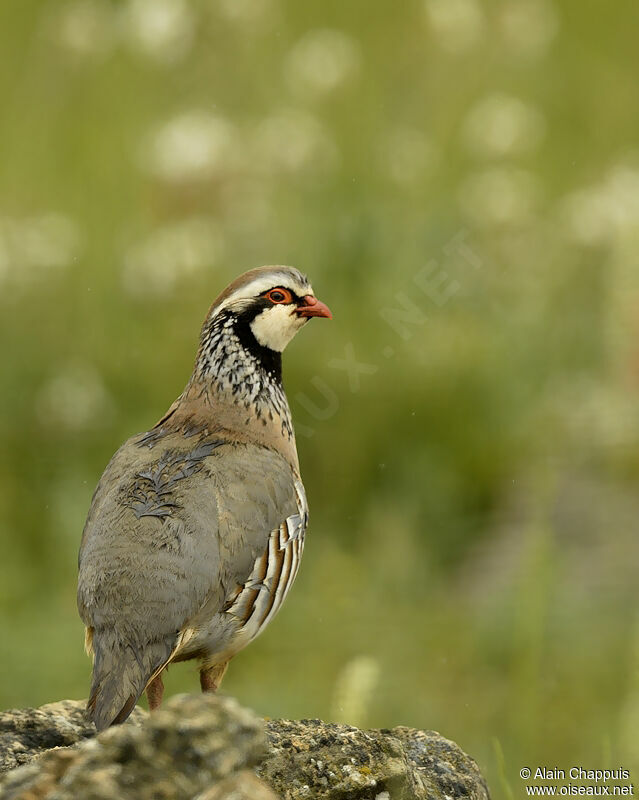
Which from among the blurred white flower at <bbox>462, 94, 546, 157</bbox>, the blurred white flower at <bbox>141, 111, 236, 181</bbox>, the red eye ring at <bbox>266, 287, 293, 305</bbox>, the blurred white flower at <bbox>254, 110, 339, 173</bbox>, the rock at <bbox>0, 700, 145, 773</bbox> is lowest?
the rock at <bbox>0, 700, 145, 773</bbox>

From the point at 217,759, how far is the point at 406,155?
6235mm

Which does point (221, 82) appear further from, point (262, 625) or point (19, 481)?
point (262, 625)

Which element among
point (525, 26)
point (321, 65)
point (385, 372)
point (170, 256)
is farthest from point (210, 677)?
point (525, 26)

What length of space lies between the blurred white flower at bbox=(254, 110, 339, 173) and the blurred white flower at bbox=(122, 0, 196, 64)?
0.76m

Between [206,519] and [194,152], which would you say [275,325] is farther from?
[194,152]

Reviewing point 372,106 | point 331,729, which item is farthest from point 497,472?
point 331,729

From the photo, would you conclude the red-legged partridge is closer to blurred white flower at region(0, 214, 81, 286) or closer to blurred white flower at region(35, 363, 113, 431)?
blurred white flower at region(35, 363, 113, 431)

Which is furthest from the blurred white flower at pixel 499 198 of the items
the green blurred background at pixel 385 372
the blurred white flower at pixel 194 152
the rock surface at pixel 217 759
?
the rock surface at pixel 217 759

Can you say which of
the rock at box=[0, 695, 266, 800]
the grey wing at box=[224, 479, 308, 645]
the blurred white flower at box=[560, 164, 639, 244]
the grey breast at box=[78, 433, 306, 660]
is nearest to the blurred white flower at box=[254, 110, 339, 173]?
the blurred white flower at box=[560, 164, 639, 244]

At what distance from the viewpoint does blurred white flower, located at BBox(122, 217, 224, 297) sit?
728cm

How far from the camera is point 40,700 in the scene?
239 inches

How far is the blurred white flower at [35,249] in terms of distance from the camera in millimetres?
7871

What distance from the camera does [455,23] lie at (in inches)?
312

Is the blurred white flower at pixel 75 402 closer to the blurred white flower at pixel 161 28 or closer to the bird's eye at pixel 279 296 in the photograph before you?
the blurred white flower at pixel 161 28
